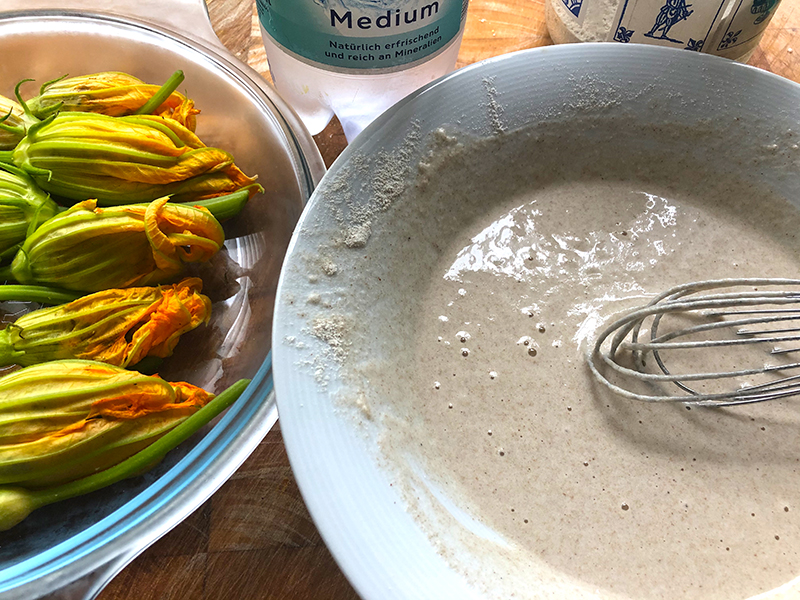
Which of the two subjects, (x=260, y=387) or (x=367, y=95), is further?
(x=367, y=95)

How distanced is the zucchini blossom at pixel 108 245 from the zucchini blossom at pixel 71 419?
0.06 meters

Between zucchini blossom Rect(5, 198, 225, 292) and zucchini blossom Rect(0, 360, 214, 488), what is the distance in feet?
0.19

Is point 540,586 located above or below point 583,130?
below

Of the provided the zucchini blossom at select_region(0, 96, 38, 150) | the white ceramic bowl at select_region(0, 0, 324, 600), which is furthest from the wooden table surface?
the zucchini blossom at select_region(0, 96, 38, 150)

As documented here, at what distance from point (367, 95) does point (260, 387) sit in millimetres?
271

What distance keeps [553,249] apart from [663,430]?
140 millimetres

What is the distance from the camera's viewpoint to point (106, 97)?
0.37 metres

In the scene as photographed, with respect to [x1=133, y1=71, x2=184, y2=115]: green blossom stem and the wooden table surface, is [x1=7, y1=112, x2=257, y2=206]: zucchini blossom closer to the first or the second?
[x1=133, y1=71, x2=184, y2=115]: green blossom stem

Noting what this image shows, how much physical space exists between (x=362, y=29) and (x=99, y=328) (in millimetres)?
239

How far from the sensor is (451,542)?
1.02 feet

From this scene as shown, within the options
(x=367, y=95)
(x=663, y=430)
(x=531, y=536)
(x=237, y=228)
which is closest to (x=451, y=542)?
(x=531, y=536)

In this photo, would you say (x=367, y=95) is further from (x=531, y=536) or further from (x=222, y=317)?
(x=531, y=536)

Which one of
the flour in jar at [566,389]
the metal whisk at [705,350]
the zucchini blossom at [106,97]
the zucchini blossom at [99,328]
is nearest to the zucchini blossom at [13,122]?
the zucchini blossom at [106,97]

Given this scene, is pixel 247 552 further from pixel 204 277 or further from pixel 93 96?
pixel 93 96
